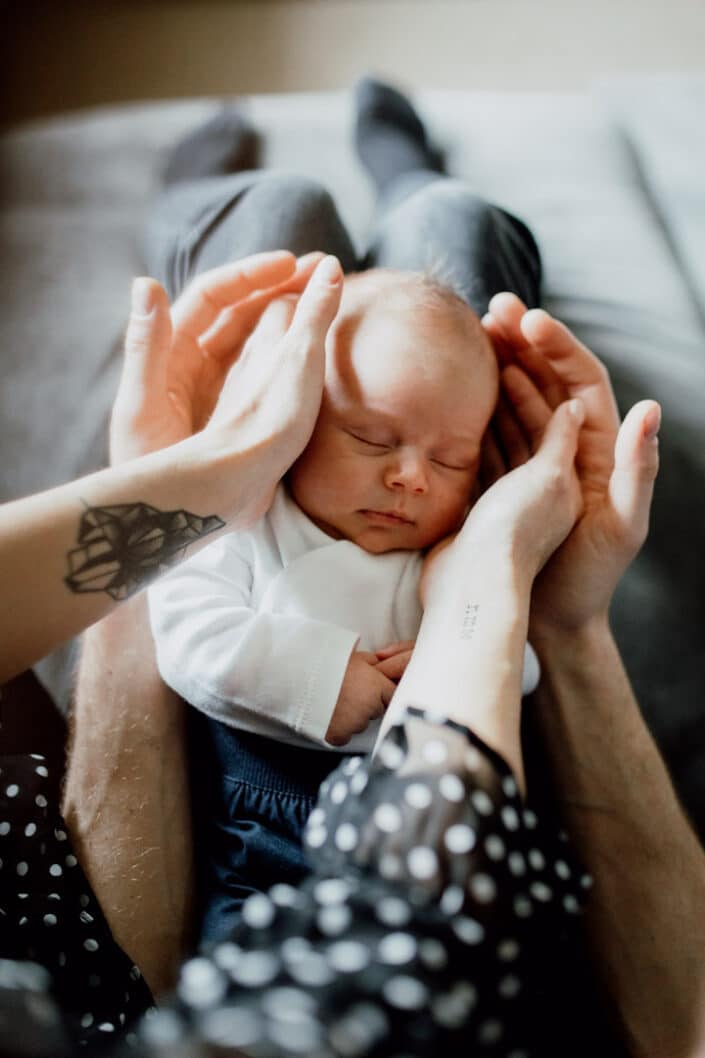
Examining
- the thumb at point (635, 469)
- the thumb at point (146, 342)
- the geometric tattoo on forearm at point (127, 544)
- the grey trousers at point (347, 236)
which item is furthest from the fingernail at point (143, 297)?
the thumb at point (635, 469)

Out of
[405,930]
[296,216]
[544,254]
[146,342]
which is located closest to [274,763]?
[405,930]

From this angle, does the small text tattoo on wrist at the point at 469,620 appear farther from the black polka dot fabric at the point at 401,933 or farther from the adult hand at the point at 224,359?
the adult hand at the point at 224,359

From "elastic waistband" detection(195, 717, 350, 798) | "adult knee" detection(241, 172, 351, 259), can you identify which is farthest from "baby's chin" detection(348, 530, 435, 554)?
"adult knee" detection(241, 172, 351, 259)

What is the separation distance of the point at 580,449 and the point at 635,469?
0.14 m

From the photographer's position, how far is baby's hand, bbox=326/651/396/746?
81 cm

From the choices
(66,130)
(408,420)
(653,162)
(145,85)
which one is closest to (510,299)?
(408,420)

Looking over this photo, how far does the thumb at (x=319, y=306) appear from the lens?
0.84m

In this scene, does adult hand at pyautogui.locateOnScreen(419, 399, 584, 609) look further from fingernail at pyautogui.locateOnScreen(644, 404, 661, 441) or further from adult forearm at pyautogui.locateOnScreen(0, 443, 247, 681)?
adult forearm at pyautogui.locateOnScreen(0, 443, 247, 681)

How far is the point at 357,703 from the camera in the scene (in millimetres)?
805

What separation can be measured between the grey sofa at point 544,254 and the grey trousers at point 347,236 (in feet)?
0.47

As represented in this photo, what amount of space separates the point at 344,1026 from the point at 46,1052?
0.18 metres

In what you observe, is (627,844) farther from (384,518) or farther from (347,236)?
(347,236)

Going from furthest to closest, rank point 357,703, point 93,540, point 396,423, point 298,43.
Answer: point 298,43 < point 396,423 < point 357,703 < point 93,540

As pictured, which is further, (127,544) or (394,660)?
(394,660)
